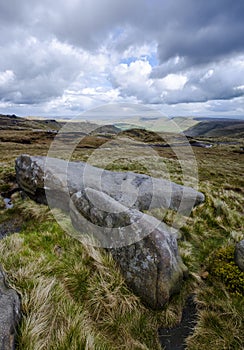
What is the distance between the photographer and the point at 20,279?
4449 millimetres

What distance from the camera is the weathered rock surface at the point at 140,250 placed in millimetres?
5180

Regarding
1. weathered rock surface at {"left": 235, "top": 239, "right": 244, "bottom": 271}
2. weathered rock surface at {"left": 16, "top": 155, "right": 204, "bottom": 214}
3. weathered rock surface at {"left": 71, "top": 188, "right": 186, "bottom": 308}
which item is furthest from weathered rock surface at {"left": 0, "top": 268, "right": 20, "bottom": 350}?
weathered rock surface at {"left": 16, "top": 155, "right": 204, "bottom": 214}

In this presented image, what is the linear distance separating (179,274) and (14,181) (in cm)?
1270

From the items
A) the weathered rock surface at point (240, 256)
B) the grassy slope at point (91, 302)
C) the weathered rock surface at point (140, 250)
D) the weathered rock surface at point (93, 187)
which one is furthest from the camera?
the weathered rock surface at point (93, 187)

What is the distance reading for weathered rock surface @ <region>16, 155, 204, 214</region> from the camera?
10.3 metres

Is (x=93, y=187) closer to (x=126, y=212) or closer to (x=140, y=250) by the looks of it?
(x=126, y=212)

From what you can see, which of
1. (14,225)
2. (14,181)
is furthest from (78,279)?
(14,181)

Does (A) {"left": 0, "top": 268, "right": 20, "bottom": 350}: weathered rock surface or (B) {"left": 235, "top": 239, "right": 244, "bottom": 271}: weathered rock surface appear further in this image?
(B) {"left": 235, "top": 239, "right": 244, "bottom": 271}: weathered rock surface

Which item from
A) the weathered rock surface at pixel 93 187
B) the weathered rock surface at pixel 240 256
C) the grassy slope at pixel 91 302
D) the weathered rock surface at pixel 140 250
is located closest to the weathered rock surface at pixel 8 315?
the grassy slope at pixel 91 302

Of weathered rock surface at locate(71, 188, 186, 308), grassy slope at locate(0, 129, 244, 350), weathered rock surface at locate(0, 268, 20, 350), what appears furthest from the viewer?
weathered rock surface at locate(71, 188, 186, 308)

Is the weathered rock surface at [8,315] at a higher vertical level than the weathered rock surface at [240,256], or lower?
higher

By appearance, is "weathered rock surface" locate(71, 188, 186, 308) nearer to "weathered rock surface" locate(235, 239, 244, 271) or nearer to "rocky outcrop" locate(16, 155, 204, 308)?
"rocky outcrop" locate(16, 155, 204, 308)

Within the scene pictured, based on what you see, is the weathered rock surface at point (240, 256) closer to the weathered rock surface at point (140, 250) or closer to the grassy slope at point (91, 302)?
the grassy slope at point (91, 302)

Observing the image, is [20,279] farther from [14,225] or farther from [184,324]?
[14,225]
